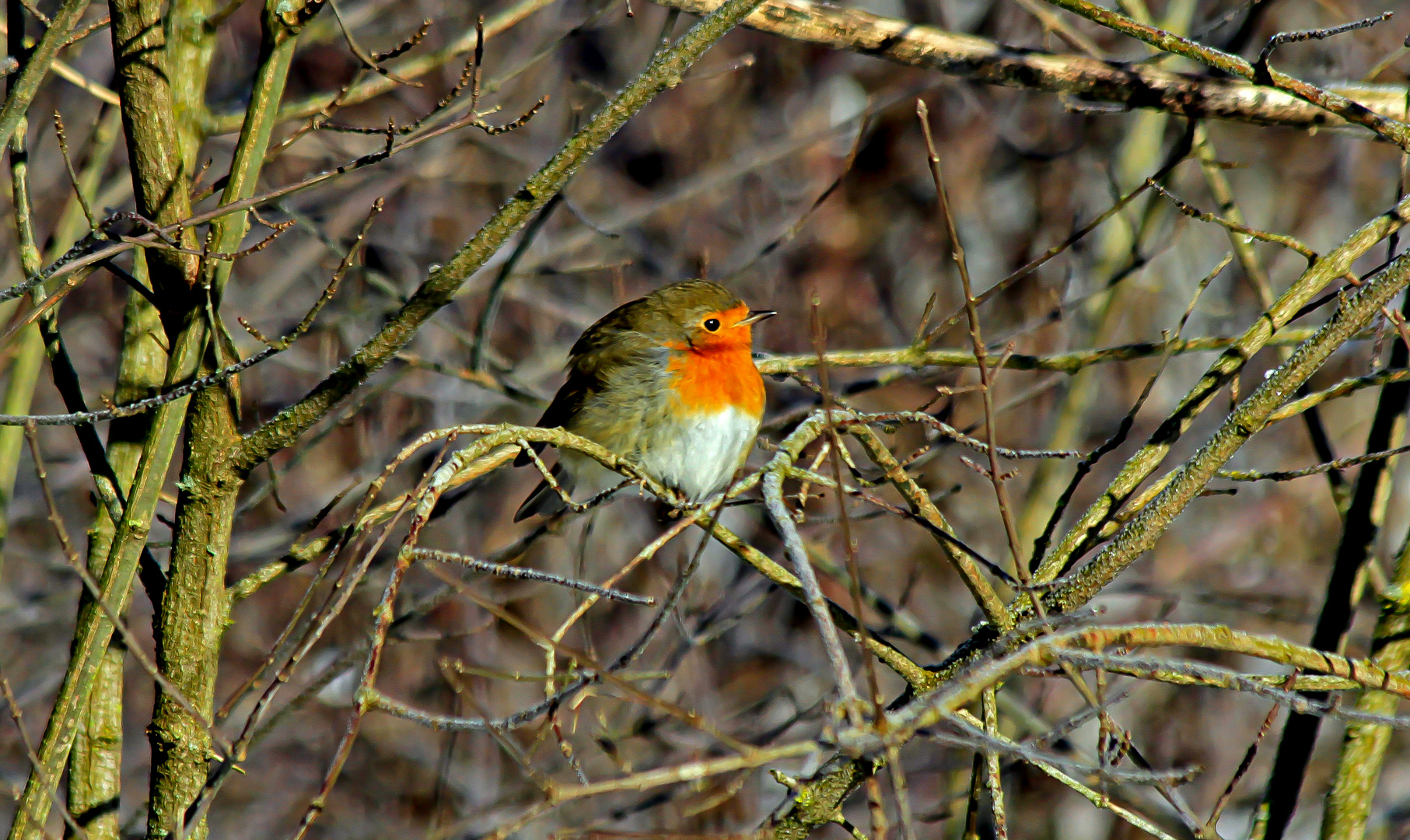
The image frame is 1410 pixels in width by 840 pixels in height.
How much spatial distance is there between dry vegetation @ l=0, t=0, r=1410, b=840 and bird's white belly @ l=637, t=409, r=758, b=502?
0.23 metres

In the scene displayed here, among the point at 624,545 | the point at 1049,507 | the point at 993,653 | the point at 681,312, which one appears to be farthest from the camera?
the point at 624,545

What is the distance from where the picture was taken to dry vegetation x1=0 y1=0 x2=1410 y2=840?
7.30 ft

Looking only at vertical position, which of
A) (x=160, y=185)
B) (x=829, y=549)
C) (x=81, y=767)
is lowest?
(x=81, y=767)

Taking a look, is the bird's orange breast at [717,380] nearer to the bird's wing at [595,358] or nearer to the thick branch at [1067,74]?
the bird's wing at [595,358]

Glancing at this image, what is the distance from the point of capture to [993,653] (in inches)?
75.9

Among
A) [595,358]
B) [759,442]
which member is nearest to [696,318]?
[595,358]

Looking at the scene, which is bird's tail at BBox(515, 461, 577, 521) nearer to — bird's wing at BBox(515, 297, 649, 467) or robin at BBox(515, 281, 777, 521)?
robin at BBox(515, 281, 777, 521)

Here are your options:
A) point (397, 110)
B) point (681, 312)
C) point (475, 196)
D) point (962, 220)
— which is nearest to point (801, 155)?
point (962, 220)

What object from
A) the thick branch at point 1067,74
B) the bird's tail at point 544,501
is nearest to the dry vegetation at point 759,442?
the thick branch at point 1067,74

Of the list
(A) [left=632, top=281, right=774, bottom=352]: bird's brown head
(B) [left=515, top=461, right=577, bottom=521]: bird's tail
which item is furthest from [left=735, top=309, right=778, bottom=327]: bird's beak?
(B) [left=515, top=461, right=577, bottom=521]: bird's tail

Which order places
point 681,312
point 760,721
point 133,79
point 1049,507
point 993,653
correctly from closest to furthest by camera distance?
point 993,653
point 133,79
point 681,312
point 1049,507
point 760,721

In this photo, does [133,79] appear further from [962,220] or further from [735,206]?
[962,220]

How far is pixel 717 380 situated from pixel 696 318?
10.7 inches

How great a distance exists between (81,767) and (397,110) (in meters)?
7.43
